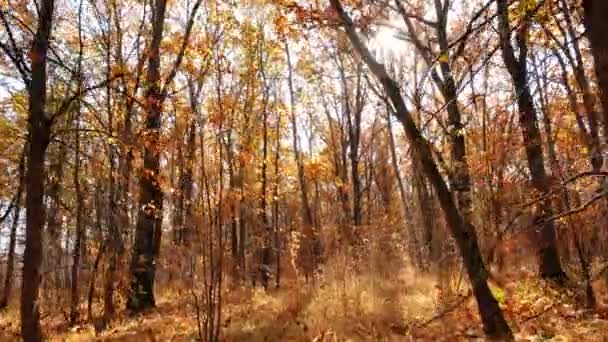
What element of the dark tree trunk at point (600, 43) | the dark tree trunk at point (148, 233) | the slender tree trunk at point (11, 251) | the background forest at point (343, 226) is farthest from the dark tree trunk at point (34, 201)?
the slender tree trunk at point (11, 251)

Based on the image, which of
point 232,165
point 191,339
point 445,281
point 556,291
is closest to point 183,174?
point 232,165

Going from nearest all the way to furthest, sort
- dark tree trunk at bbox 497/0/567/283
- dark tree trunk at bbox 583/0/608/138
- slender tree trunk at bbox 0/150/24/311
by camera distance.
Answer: dark tree trunk at bbox 583/0/608/138 < dark tree trunk at bbox 497/0/567/283 < slender tree trunk at bbox 0/150/24/311

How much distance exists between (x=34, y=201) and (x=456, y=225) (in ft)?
15.9

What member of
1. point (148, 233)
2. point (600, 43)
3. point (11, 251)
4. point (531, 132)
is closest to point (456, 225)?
point (600, 43)

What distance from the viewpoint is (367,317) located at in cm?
704

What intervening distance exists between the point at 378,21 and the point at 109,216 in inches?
231

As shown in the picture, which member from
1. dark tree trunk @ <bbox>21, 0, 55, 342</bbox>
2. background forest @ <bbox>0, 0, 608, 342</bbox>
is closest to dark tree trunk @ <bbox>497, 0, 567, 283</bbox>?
background forest @ <bbox>0, 0, 608, 342</bbox>

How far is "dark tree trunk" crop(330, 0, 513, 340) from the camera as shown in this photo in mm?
A: 5602

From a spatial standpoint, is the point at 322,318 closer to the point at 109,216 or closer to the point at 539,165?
A: the point at 109,216

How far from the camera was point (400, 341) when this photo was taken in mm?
5945

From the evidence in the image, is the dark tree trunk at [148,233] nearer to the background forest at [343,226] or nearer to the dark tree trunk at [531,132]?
the background forest at [343,226]

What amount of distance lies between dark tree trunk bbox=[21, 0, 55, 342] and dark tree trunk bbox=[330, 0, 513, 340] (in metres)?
3.71

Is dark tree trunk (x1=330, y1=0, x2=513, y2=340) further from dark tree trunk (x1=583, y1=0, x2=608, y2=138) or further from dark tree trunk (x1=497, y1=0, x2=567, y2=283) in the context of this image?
dark tree trunk (x1=497, y1=0, x2=567, y2=283)

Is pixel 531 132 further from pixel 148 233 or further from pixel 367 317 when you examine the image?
pixel 148 233
